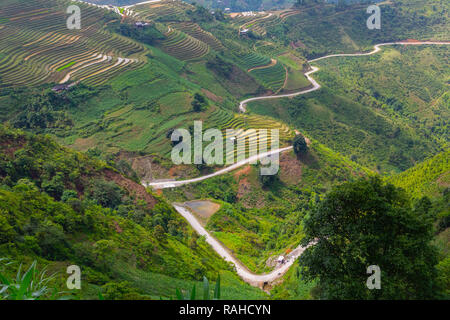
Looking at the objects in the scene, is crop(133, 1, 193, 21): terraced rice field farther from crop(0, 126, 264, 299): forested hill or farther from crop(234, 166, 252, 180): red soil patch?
crop(0, 126, 264, 299): forested hill

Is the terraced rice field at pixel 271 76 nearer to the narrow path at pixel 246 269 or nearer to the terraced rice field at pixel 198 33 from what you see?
the terraced rice field at pixel 198 33

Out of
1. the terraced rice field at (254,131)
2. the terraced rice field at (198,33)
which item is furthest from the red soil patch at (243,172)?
the terraced rice field at (198,33)

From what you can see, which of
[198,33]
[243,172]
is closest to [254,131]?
[243,172]

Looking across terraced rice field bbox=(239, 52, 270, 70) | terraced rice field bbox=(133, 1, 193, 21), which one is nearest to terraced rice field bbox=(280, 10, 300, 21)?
terraced rice field bbox=(133, 1, 193, 21)

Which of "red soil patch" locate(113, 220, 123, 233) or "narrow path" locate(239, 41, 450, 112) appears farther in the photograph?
"narrow path" locate(239, 41, 450, 112)

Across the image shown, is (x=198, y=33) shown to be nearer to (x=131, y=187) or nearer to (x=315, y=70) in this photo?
(x=315, y=70)
